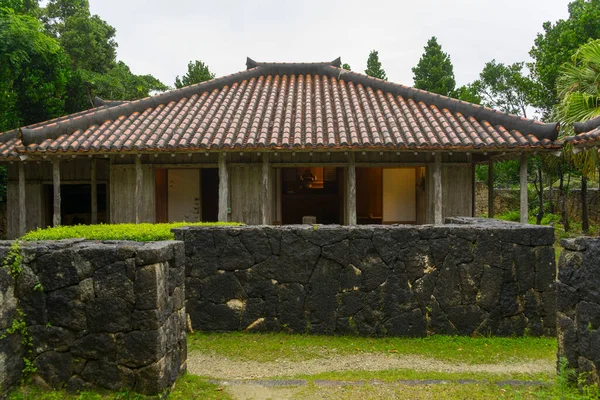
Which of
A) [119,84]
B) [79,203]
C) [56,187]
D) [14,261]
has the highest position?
[119,84]

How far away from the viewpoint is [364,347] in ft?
16.9

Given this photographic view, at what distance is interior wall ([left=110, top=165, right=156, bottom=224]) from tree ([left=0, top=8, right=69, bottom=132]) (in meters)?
5.44

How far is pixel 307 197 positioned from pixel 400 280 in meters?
10.0

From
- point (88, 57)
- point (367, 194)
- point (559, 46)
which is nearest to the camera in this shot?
point (367, 194)

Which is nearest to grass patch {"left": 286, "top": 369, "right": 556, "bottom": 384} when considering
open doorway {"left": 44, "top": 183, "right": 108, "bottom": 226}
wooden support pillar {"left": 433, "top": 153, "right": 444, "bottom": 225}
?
wooden support pillar {"left": 433, "top": 153, "right": 444, "bottom": 225}

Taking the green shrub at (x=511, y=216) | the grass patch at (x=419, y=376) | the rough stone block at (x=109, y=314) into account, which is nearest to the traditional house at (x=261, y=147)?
the grass patch at (x=419, y=376)

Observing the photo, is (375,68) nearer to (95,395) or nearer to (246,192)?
(246,192)

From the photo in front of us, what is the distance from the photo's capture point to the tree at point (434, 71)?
24781 mm

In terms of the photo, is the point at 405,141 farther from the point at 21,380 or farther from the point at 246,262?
the point at 21,380

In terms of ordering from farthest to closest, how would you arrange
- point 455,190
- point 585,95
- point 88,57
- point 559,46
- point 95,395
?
1. point 88,57
2. point 559,46
3. point 455,190
4. point 585,95
5. point 95,395

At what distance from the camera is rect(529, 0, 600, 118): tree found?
618 inches

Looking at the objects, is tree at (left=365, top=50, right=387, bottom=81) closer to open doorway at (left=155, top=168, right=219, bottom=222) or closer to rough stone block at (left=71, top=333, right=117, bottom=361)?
open doorway at (left=155, top=168, right=219, bottom=222)

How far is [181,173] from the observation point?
1188cm

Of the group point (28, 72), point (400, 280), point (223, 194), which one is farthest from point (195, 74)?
point (400, 280)
